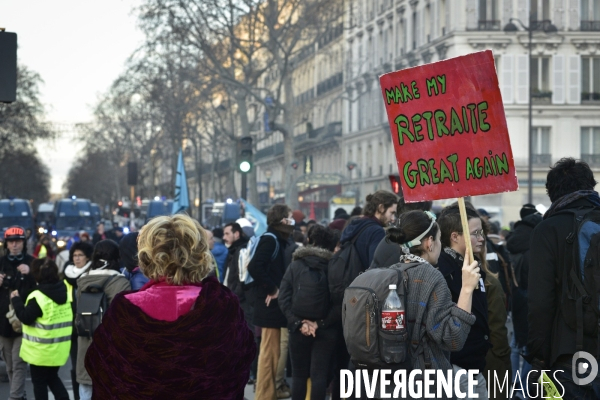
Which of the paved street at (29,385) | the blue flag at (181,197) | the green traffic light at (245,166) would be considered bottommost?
the paved street at (29,385)

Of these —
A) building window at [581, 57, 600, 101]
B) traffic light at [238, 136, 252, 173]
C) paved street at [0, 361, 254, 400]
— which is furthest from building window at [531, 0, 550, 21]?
paved street at [0, 361, 254, 400]

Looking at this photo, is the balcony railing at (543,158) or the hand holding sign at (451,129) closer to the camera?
the hand holding sign at (451,129)

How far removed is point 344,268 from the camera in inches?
324

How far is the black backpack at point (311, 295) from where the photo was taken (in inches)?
331

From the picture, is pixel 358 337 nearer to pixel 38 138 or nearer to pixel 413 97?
pixel 413 97

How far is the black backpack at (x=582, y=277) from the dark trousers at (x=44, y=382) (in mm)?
4901

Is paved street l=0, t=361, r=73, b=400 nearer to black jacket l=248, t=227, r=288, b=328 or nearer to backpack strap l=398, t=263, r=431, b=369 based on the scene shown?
black jacket l=248, t=227, r=288, b=328

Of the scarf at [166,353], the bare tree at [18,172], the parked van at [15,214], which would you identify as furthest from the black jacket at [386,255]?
the bare tree at [18,172]

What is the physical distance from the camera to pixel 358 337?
525 cm

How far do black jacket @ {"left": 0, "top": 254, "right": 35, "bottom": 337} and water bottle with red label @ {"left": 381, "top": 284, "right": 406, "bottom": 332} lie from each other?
4.98 metres

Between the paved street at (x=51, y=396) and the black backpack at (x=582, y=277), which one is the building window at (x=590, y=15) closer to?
the paved street at (x=51, y=396)

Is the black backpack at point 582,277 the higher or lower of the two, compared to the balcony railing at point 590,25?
lower

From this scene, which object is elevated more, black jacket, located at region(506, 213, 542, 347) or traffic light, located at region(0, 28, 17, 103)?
traffic light, located at region(0, 28, 17, 103)

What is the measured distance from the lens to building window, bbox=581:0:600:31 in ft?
160
